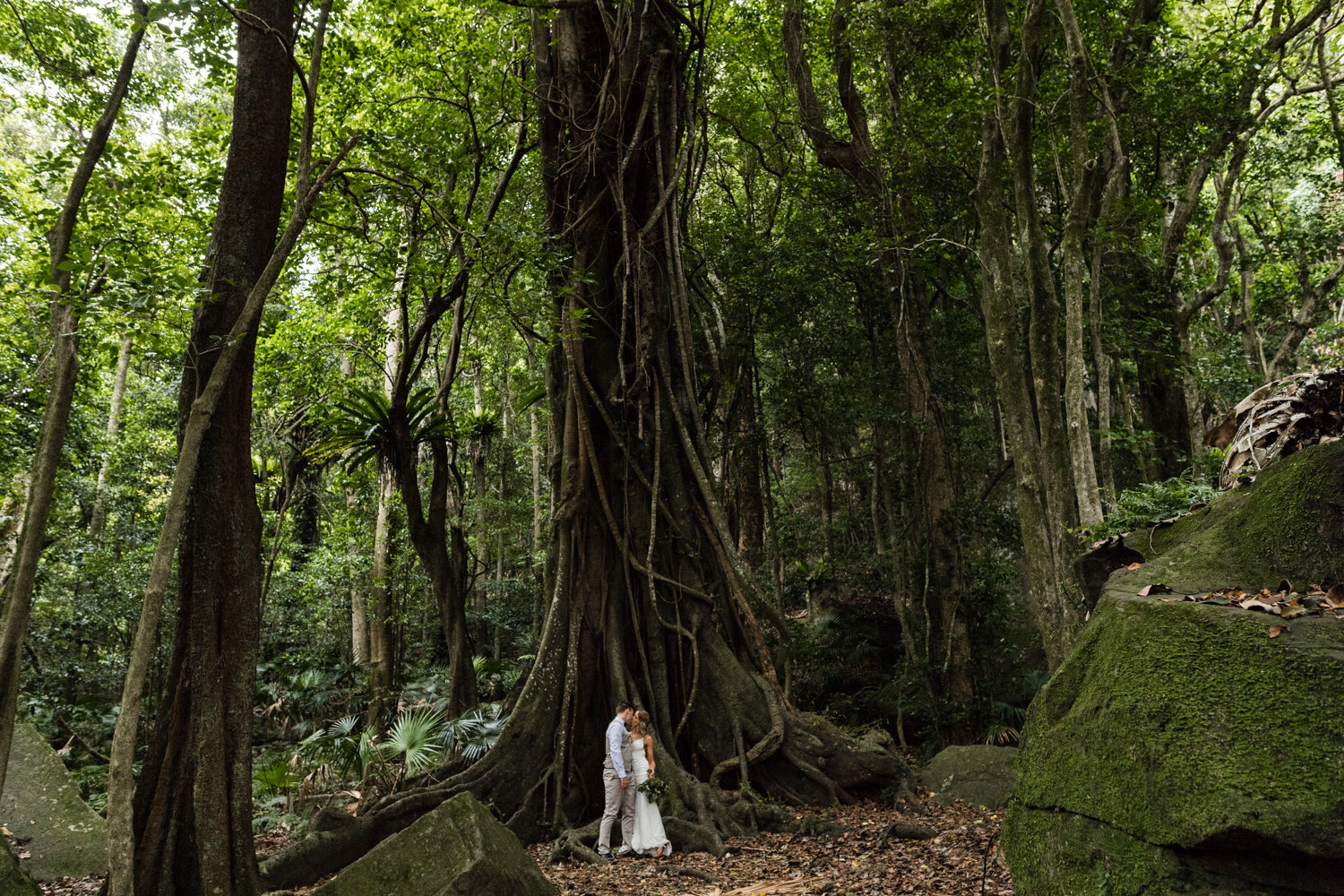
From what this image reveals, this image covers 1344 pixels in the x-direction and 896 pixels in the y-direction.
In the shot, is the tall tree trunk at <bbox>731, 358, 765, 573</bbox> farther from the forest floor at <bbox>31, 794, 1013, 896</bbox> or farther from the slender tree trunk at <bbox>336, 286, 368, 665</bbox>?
the slender tree trunk at <bbox>336, 286, 368, 665</bbox>

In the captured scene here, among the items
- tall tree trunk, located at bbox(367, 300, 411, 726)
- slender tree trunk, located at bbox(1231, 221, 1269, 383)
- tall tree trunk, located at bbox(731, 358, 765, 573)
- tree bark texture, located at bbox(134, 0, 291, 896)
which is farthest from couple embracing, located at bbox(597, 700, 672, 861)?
slender tree trunk, located at bbox(1231, 221, 1269, 383)

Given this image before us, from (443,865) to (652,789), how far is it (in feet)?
6.67

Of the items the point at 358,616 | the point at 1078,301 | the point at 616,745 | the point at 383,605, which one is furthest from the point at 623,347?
the point at 358,616

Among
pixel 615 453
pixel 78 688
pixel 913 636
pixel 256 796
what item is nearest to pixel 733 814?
pixel 615 453

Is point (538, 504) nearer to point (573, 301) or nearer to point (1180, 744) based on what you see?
point (573, 301)

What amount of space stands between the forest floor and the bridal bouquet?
386mm

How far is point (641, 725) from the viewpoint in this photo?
6.05m

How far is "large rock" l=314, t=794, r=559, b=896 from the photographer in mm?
3822

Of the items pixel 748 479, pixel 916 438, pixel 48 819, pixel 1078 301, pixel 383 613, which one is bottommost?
pixel 48 819

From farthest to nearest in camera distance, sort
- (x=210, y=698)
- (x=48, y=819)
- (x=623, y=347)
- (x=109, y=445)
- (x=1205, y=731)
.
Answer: (x=109, y=445)
(x=623, y=347)
(x=48, y=819)
(x=210, y=698)
(x=1205, y=731)

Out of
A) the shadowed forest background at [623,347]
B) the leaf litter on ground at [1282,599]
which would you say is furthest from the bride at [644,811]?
the leaf litter on ground at [1282,599]

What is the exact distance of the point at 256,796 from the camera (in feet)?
29.4

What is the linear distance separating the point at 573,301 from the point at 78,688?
1321cm

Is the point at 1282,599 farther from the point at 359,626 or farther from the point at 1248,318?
the point at 359,626
